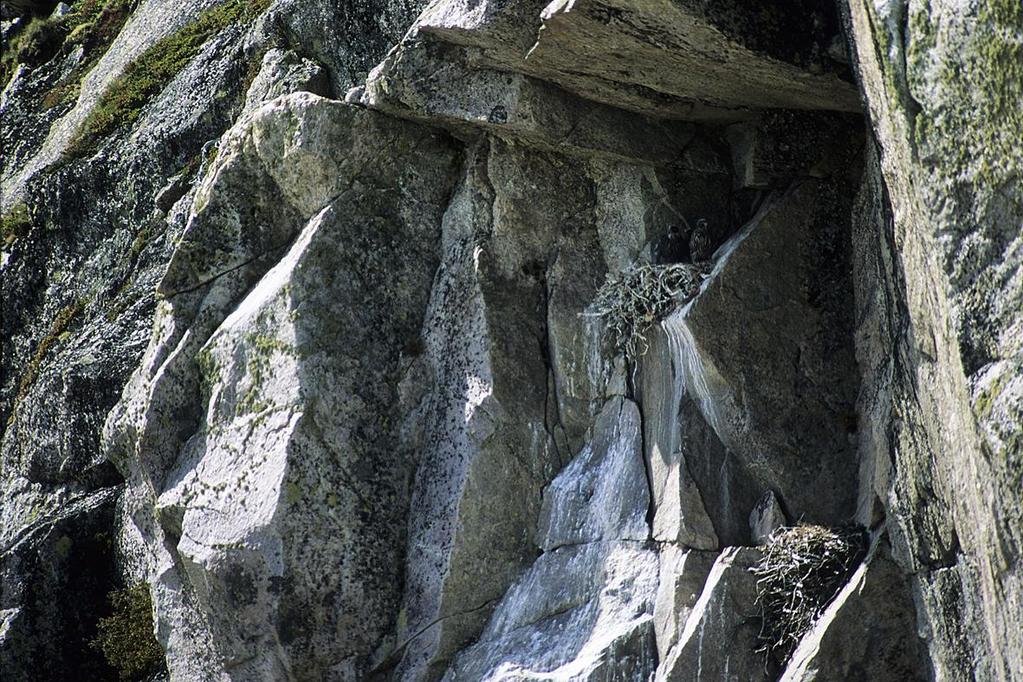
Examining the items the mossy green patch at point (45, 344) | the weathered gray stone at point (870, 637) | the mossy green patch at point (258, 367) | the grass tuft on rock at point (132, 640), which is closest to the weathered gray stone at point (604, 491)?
the weathered gray stone at point (870, 637)

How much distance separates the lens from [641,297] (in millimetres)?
11906

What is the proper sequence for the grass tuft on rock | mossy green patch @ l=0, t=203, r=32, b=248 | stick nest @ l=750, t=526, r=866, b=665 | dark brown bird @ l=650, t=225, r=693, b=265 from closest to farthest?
stick nest @ l=750, t=526, r=866, b=665, dark brown bird @ l=650, t=225, r=693, b=265, the grass tuft on rock, mossy green patch @ l=0, t=203, r=32, b=248

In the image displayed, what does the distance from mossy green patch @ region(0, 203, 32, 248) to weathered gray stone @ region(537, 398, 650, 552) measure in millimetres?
11003

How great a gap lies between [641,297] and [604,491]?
188 cm

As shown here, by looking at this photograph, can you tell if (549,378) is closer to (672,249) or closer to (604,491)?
(604,491)

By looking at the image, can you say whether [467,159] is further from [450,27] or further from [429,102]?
[450,27]

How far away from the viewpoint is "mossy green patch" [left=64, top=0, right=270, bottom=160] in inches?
739

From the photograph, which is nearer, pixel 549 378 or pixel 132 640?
pixel 549 378

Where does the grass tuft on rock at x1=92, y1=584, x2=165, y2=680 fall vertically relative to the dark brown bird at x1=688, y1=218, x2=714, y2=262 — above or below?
below

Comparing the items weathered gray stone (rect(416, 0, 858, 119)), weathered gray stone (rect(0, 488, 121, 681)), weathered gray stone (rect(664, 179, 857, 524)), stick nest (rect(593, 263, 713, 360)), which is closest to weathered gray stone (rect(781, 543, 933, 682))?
weathered gray stone (rect(664, 179, 857, 524))

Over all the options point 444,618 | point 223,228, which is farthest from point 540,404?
point 223,228

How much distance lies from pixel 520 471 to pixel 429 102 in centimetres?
376

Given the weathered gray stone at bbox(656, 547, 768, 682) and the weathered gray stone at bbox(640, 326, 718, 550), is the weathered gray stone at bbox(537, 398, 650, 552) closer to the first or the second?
the weathered gray stone at bbox(640, 326, 718, 550)

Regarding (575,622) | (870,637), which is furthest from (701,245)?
(870,637)
